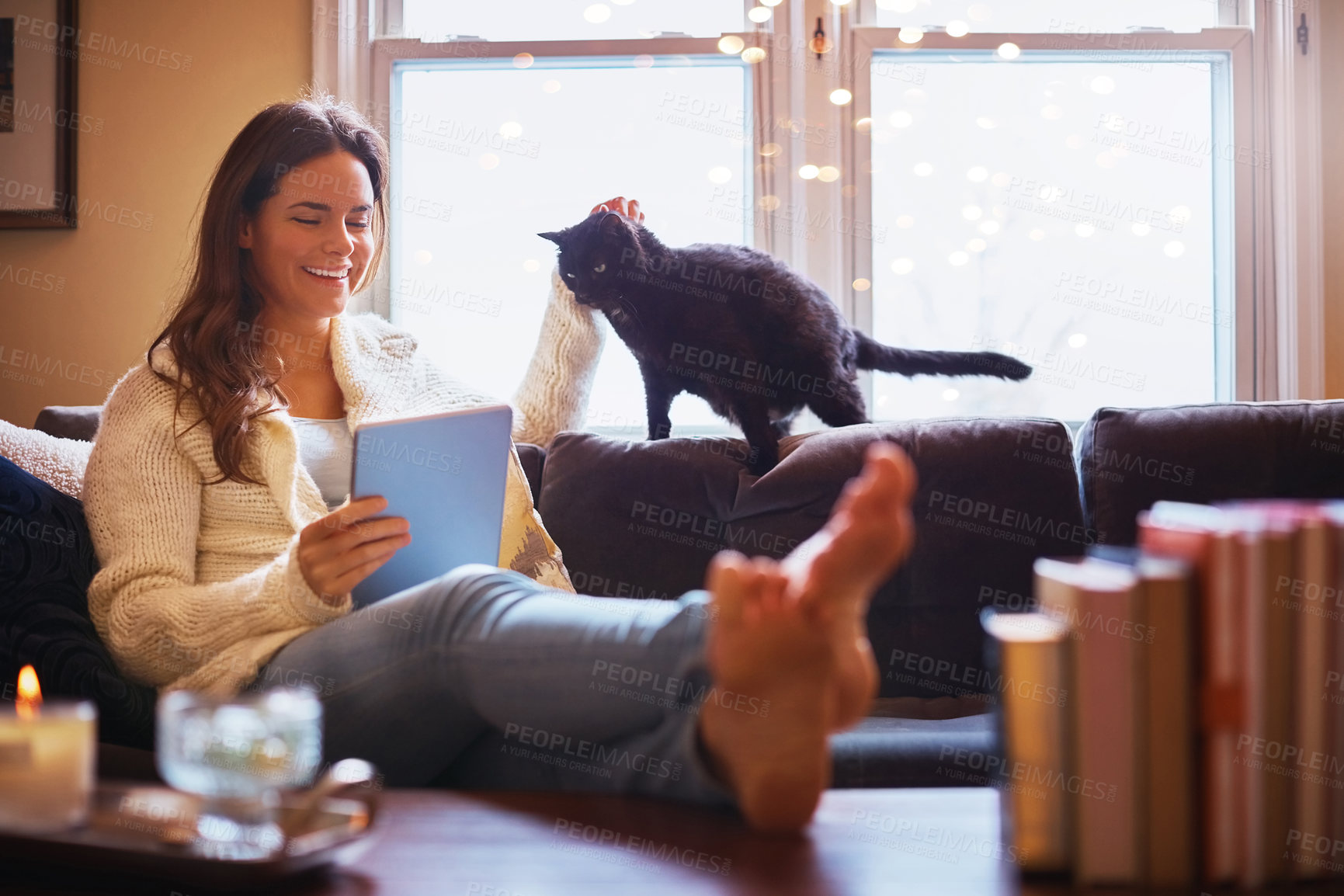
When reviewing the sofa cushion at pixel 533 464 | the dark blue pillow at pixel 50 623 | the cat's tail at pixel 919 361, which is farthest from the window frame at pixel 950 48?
the dark blue pillow at pixel 50 623

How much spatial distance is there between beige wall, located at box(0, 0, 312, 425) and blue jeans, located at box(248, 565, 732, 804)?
1.49 metres

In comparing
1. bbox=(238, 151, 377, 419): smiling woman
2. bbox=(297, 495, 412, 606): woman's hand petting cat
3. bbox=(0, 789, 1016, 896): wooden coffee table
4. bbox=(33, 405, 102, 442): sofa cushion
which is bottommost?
bbox=(0, 789, 1016, 896): wooden coffee table

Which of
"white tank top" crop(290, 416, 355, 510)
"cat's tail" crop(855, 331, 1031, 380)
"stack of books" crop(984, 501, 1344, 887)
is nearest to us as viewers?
"stack of books" crop(984, 501, 1344, 887)

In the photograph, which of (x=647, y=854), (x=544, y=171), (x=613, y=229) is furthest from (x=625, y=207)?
(x=647, y=854)

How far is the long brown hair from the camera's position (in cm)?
126

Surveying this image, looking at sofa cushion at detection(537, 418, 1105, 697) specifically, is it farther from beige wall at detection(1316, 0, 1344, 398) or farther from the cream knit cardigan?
beige wall at detection(1316, 0, 1344, 398)

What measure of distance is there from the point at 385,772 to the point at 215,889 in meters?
0.37

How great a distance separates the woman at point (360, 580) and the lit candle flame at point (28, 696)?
30cm

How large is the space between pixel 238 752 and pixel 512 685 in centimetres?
25

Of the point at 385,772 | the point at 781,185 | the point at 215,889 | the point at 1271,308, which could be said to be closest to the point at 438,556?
the point at 385,772

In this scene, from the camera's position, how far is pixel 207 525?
1.27m

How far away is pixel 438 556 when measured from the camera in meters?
1.16

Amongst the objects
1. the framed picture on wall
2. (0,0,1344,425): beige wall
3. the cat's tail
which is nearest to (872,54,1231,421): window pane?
(0,0,1344,425): beige wall

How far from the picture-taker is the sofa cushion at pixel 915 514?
5.09ft
